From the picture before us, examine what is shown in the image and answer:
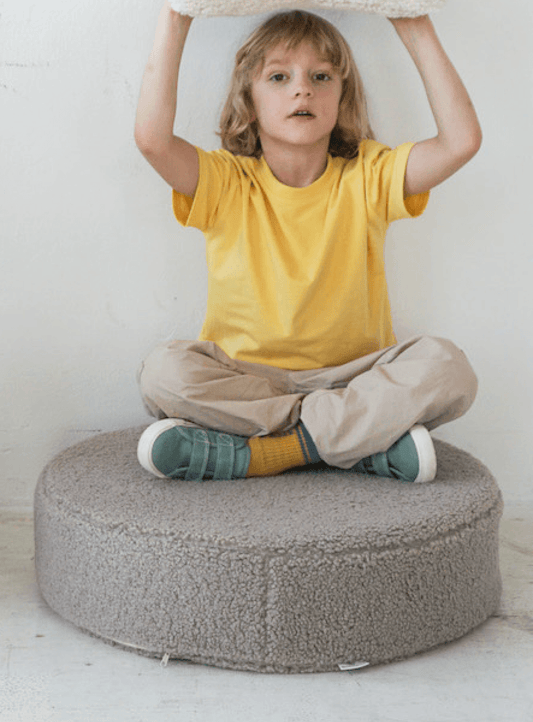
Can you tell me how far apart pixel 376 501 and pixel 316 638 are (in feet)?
0.69

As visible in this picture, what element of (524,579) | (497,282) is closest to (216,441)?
(524,579)

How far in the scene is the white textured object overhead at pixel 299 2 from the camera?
1.23m

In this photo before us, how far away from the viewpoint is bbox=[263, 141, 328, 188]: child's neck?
147 centimetres

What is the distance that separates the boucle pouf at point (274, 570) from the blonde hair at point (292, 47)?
0.62 m

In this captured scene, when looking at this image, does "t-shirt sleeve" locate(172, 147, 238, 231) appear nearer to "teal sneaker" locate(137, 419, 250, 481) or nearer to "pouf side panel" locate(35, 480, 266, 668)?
"teal sneaker" locate(137, 419, 250, 481)

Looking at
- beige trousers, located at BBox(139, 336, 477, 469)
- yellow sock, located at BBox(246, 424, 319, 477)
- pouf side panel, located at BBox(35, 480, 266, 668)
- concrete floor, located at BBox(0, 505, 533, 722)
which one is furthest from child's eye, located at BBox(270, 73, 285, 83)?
concrete floor, located at BBox(0, 505, 533, 722)

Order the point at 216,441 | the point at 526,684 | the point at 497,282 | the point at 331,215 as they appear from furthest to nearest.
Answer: the point at 497,282 → the point at 331,215 → the point at 216,441 → the point at 526,684

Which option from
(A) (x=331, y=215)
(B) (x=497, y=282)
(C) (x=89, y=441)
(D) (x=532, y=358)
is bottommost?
(C) (x=89, y=441)

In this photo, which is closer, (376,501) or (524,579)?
(376,501)

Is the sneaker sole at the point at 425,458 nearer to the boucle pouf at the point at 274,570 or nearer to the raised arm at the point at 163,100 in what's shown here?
the boucle pouf at the point at 274,570

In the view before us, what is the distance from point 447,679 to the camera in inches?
41.7

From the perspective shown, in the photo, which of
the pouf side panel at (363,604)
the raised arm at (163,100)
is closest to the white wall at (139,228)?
the raised arm at (163,100)

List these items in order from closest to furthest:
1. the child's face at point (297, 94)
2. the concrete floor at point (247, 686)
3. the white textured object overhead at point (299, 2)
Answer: the concrete floor at point (247, 686) → the white textured object overhead at point (299, 2) → the child's face at point (297, 94)

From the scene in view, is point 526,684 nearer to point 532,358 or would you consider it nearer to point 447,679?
point 447,679
